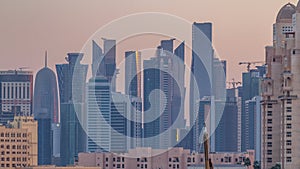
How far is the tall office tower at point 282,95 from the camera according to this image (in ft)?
126

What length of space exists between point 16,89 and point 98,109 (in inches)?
634

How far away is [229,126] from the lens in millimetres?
83750

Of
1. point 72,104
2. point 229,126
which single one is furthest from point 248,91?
point 72,104

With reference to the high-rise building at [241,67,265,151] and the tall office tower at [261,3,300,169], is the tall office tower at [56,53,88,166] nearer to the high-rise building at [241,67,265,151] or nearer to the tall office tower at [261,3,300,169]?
the high-rise building at [241,67,265,151]

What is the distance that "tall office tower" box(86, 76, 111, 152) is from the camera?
87.9 meters

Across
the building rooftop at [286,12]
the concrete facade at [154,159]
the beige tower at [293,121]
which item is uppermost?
the building rooftop at [286,12]

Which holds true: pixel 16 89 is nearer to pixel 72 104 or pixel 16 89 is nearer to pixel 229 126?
pixel 72 104

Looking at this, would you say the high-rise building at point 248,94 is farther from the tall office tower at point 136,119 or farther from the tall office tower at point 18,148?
the tall office tower at point 18,148

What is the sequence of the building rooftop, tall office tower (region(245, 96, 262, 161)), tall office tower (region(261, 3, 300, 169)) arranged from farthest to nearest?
tall office tower (region(245, 96, 262, 161)), the building rooftop, tall office tower (region(261, 3, 300, 169))

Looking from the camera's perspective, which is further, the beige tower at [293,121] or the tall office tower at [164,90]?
the tall office tower at [164,90]

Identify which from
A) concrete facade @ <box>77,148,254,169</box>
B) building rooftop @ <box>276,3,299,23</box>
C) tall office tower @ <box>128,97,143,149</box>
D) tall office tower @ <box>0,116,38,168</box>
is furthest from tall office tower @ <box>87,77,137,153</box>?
building rooftop @ <box>276,3,299,23</box>

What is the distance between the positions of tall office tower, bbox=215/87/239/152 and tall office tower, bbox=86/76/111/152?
701 cm

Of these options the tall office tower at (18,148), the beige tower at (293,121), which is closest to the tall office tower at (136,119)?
the tall office tower at (18,148)

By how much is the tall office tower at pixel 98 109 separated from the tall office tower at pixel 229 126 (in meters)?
7.01
